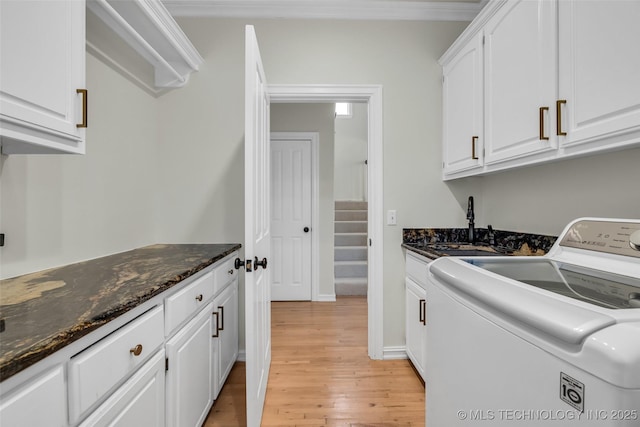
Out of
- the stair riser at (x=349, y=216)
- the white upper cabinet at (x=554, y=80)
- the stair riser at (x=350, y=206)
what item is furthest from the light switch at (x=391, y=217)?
the stair riser at (x=350, y=206)

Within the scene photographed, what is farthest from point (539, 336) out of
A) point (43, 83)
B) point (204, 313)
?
point (43, 83)

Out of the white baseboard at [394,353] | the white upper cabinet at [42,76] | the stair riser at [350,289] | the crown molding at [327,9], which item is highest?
the crown molding at [327,9]

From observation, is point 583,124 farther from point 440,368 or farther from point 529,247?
point 440,368

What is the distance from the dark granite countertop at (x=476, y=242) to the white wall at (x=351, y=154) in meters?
3.97

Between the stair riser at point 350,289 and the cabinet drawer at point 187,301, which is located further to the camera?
the stair riser at point 350,289

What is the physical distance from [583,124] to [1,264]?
7.61 feet

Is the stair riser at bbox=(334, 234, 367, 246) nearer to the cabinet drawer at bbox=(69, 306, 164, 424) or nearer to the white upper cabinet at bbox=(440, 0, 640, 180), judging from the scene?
the white upper cabinet at bbox=(440, 0, 640, 180)

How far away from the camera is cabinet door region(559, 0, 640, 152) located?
3.35 ft

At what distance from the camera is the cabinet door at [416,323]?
1.97 metres

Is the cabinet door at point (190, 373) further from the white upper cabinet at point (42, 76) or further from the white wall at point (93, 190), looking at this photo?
the white upper cabinet at point (42, 76)

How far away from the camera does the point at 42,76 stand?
1000 mm

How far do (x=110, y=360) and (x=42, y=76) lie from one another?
0.93m

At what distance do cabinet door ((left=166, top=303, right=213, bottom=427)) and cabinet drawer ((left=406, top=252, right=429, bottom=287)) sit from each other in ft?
4.27

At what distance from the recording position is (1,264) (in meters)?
1.17
